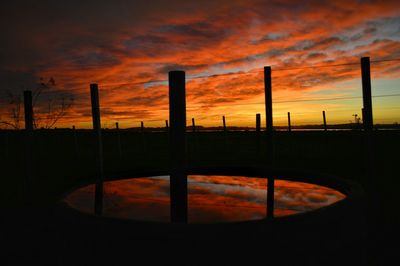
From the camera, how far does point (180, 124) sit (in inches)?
124

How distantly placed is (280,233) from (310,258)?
0.84 ft

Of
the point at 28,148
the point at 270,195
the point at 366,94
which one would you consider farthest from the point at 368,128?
the point at 28,148

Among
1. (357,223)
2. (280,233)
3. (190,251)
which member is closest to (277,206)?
(357,223)

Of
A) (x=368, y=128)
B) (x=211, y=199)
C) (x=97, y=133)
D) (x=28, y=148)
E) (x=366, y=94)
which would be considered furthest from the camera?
(x=97, y=133)

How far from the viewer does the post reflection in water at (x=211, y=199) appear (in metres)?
3.58

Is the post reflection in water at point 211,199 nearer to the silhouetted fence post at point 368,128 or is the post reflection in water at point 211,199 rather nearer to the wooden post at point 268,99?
the silhouetted fence post at point 368,128

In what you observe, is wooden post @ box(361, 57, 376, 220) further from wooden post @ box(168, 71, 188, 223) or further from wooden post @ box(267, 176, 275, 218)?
wooden post @ box(168, 71, 188, 223)

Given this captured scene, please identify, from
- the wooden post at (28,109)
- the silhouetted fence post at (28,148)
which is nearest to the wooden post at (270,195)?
the silhouetted fence post at (28,148)

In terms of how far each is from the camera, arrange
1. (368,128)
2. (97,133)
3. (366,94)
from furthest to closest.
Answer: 1. (97,133)
2. (366,94)
3. (368,128)

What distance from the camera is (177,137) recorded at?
315 cm

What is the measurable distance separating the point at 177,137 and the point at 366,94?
2.99 m

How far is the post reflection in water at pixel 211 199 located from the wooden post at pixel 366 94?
1.06 meters

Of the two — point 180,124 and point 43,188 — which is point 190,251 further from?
point 43,188

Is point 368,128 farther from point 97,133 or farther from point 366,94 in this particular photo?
point 97,133
